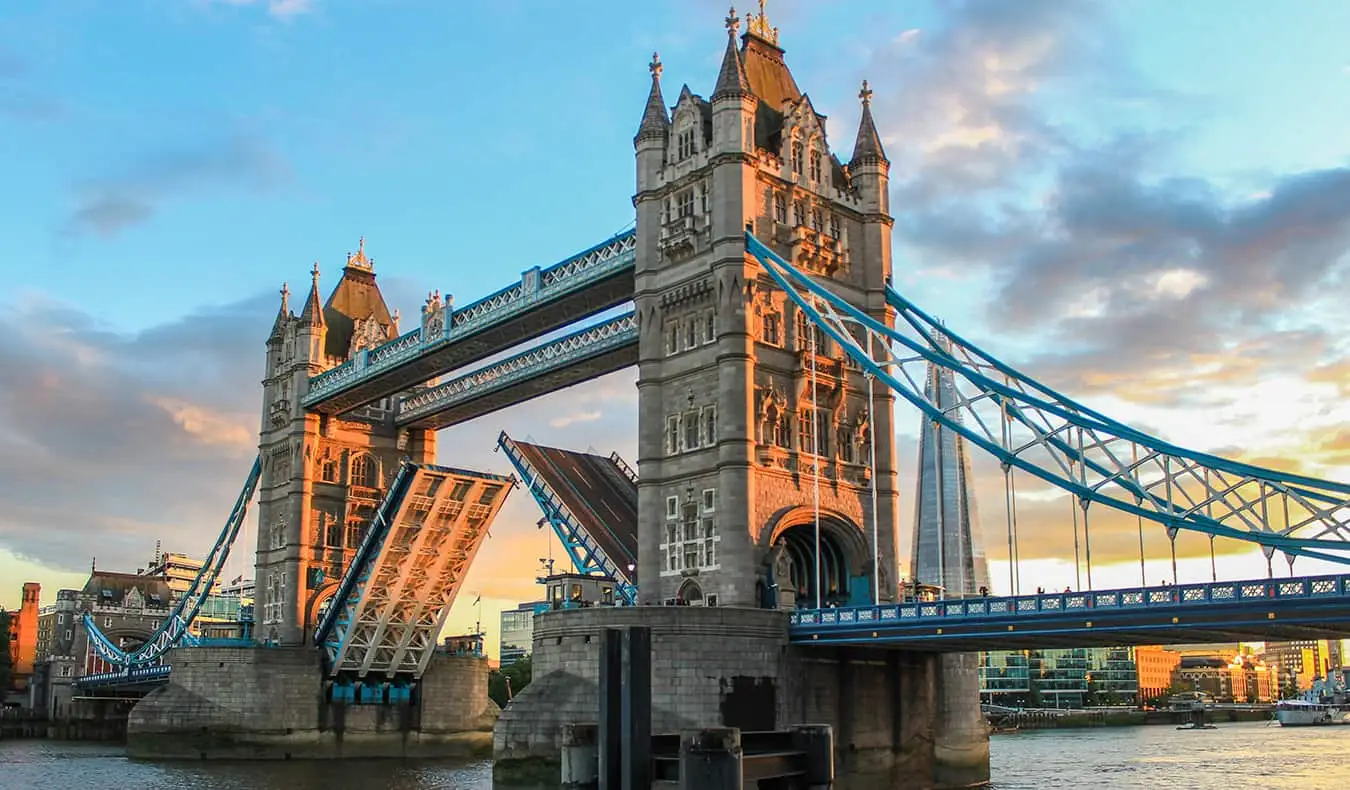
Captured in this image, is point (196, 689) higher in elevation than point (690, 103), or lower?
lower

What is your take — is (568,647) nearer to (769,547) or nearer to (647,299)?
(769,547)

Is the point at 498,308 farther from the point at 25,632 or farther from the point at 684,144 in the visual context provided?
the point at 25,632

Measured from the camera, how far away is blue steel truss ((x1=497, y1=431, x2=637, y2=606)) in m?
54.5

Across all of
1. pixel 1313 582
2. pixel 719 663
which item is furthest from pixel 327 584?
pixel 1313 582

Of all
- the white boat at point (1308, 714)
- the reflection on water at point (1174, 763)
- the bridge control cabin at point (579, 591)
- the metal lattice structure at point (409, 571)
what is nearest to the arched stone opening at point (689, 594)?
the bridge control cabin at point (579, 591)

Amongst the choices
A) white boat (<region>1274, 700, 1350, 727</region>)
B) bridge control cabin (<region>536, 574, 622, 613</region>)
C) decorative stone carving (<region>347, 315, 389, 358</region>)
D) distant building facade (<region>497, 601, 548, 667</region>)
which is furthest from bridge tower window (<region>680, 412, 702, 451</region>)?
distant building facade (<region>497, 601, 548, 667</region>)

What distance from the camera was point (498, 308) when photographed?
56.8 m

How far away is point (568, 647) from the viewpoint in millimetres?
41906

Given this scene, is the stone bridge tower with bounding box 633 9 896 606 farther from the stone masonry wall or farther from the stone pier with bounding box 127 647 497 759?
the stone pier with bounding box 127 647 497 759

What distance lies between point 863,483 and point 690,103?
14.6 metres

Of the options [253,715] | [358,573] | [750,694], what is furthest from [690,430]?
[253,715]

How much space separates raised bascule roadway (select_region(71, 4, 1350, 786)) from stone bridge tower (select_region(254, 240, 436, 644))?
1.36 ft

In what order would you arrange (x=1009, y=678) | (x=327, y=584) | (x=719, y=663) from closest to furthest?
(x=719, y=663) < (x=327, y=584) < (x=1009, y=678)

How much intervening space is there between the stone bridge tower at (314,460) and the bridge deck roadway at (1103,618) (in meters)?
36.0
